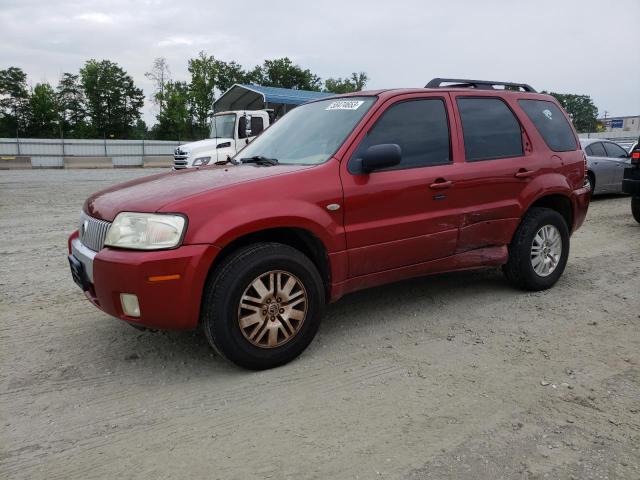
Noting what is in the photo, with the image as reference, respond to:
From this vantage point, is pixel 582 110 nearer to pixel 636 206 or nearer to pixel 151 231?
pixel 636 206

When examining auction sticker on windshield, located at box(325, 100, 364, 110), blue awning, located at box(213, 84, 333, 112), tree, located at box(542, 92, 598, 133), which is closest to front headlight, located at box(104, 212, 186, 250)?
auction sticker on windshield, located at box(325, 100, 364, 110)

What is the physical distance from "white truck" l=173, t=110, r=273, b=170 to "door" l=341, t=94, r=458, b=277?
9.59 metres

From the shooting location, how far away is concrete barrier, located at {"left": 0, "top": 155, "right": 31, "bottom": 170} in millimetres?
27272

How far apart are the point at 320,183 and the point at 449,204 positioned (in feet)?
3.91

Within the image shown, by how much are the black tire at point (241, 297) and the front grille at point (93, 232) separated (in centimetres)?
75

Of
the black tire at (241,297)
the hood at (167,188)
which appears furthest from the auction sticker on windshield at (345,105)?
the black tire at (241,297)

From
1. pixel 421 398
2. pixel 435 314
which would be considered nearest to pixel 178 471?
pixel 421 398

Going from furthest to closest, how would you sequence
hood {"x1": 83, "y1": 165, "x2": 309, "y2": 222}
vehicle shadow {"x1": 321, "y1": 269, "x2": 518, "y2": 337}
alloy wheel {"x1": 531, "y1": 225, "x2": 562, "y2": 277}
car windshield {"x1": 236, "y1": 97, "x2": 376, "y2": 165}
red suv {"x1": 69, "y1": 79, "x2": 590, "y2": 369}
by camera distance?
1. alloy wheel {"x1": 531, "y1": 225, "x2": 562, "y2": 277}
2. vehicle shadow {"x1": 321, "y1": 269, "x2": 518, "y2": 337}
3. car windshield {"x1": 236, "y1": 97, "x2": 376, "y2": 165}
4. hood {"x1": 83, "y1": 165, "x2": 309, "y2": 222}
5. red suv {"x1": 69, "y1": 79, "x2": 590, "y2": 369}

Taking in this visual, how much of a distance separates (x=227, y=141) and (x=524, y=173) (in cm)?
1025

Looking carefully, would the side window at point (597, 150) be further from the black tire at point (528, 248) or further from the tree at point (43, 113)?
the tree at point (43, 113)

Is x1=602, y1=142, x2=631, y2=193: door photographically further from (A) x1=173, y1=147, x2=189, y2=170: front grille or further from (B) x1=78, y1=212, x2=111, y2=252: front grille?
(B) x1=78, y1=212, x2=111, y2=252: front grille

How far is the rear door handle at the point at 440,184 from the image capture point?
3.91m

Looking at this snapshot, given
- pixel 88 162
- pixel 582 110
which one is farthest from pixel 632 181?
pixel 582 110

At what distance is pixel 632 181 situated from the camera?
8.00 metres
